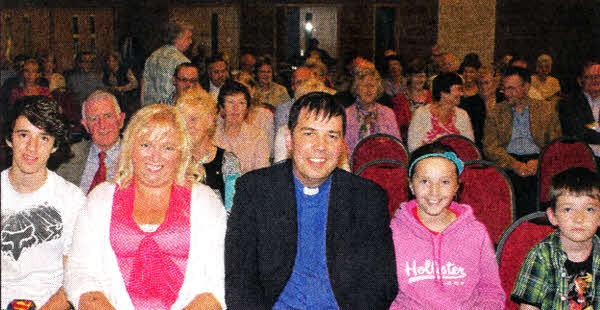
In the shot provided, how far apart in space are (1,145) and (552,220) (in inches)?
91.3

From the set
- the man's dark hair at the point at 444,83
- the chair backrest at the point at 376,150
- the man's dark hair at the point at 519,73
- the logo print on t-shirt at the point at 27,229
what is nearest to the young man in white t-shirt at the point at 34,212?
the logo print on t-shirt at the point at 27,229

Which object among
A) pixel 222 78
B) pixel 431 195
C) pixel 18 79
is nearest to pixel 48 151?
pixel 431 195

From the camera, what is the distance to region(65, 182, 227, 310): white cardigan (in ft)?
8.13

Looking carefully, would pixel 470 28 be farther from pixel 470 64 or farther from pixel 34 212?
pixel 34 212

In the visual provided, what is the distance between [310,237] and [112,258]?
2.49ft

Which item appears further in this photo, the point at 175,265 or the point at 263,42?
the point at 263,42

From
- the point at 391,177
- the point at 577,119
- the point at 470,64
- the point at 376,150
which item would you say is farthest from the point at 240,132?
the point at 470,64

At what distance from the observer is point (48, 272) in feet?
8.91

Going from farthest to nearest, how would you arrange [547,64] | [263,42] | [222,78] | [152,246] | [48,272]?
1. [263,42]
2. [547,64]
3. [222,78]
4. [48,272]
5. [152,246]

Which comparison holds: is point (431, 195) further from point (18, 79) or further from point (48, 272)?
point (18, 79)

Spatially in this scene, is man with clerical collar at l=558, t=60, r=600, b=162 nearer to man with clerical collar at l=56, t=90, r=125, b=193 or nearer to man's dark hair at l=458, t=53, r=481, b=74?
man's dark hair at l=458, t=53, r=481, b=74

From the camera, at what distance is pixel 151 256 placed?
2.48 m

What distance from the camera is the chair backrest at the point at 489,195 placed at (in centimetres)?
359

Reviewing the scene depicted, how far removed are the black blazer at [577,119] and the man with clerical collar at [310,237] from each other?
3621mm
